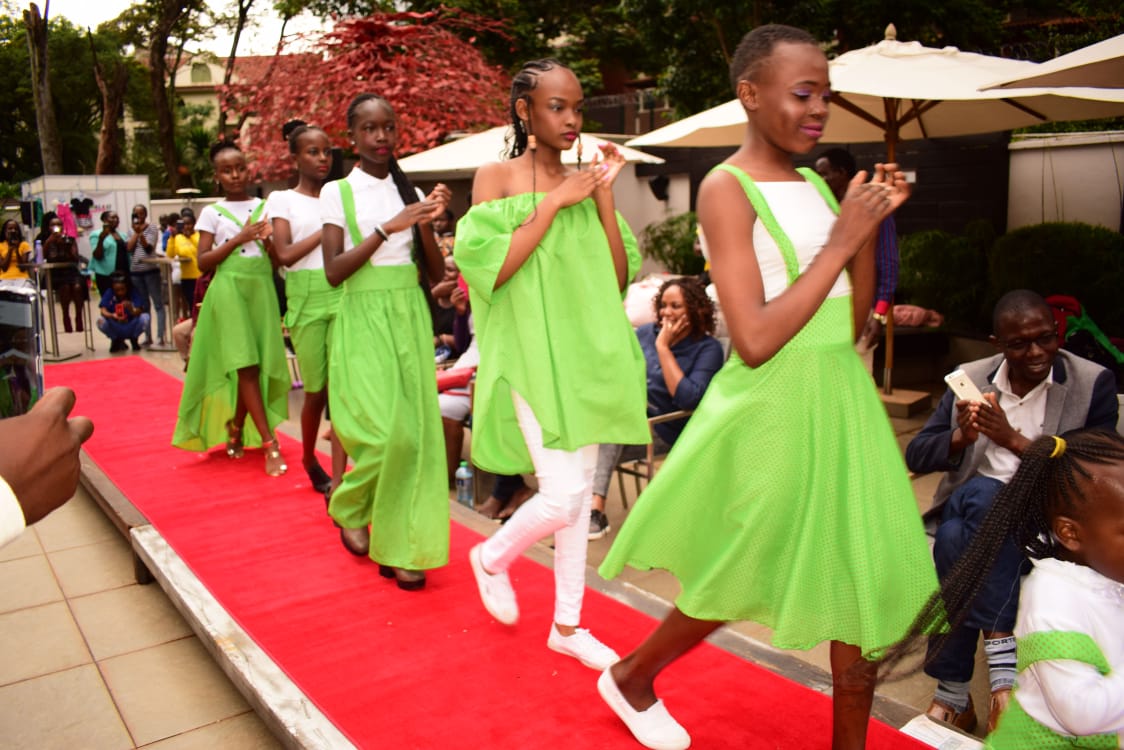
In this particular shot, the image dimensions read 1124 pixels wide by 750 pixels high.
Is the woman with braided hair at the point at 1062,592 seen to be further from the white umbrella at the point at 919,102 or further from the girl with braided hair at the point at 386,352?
the white umbrella at the point at 919,102

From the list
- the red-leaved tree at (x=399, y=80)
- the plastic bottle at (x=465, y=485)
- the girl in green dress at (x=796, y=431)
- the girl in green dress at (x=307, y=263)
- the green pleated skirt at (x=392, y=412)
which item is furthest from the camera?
the red-leaved tree at (x=399, y=80)

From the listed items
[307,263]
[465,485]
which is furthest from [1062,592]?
[465,485]

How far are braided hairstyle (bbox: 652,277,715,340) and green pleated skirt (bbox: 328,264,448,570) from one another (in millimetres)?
1674

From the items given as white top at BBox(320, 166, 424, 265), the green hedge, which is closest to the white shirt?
white top at BBox(320, 166, 424, 265)

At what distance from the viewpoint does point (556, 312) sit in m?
3.15

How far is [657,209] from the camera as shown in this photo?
16.1 m

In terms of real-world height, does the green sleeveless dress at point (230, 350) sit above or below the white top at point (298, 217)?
below

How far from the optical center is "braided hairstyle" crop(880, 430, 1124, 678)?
6.99ft

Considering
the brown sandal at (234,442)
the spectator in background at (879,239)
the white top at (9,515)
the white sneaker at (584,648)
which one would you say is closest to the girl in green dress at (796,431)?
the white sneaker at (584,648)

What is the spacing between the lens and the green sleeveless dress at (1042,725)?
197 cm

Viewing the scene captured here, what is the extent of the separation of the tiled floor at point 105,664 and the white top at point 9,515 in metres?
2.04

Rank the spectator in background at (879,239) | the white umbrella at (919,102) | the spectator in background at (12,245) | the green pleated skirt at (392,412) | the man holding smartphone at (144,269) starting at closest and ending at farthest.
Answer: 1. the green pleated skirt at (392,412)
2. the white umbrella at (919,102)
3. the spectator in background at (879,239)
4. the spectator in background at (12,245)
5. the man holding smartphone at (144,269)

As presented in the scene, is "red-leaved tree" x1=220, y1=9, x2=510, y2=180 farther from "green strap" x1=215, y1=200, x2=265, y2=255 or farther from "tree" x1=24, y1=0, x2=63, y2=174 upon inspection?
"tree" x1=24, y1=0, x2=63, y2=174

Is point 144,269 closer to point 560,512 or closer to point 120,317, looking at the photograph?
point 120,317
